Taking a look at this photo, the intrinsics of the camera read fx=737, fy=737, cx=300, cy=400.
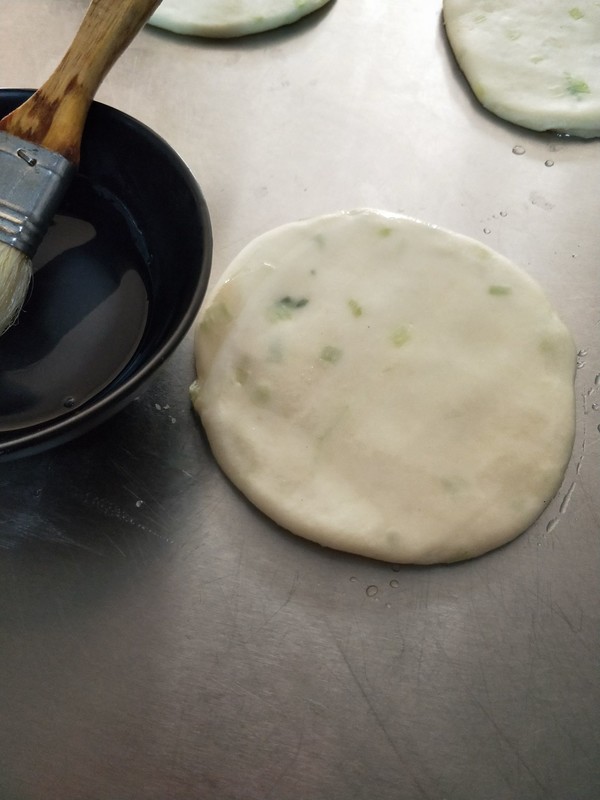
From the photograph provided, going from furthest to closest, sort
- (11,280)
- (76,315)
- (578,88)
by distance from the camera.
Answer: (578,88)
(76,315)
(11,280)

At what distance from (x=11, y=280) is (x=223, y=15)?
0.64m

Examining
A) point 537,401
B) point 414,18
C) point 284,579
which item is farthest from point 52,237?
point 414,18

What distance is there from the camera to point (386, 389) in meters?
0.82

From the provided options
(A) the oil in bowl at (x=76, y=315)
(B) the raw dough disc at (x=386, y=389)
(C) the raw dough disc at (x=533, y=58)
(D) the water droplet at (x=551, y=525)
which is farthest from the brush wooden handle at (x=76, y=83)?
(D) the water droplet at (x=551, y=525)

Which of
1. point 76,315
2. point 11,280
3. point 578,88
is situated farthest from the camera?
point 578,88

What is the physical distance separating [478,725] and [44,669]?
0.43 meters

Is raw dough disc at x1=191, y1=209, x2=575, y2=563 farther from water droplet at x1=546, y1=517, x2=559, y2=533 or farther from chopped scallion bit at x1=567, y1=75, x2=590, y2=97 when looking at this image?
chopped scallion bit at x1=567, y1=75, x2=590, y2=97

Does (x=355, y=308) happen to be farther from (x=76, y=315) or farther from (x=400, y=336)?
(x=76, y=315)

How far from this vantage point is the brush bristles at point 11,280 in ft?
2.40

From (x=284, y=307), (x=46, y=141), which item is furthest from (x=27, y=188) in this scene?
(x=284, y=307)

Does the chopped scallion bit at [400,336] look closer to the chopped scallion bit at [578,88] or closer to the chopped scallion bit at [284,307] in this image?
the chopped scallion bit at [284,307]

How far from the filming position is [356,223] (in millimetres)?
922

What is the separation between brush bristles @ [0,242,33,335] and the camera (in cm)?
73

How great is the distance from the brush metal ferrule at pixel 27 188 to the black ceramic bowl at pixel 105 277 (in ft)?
0.33
